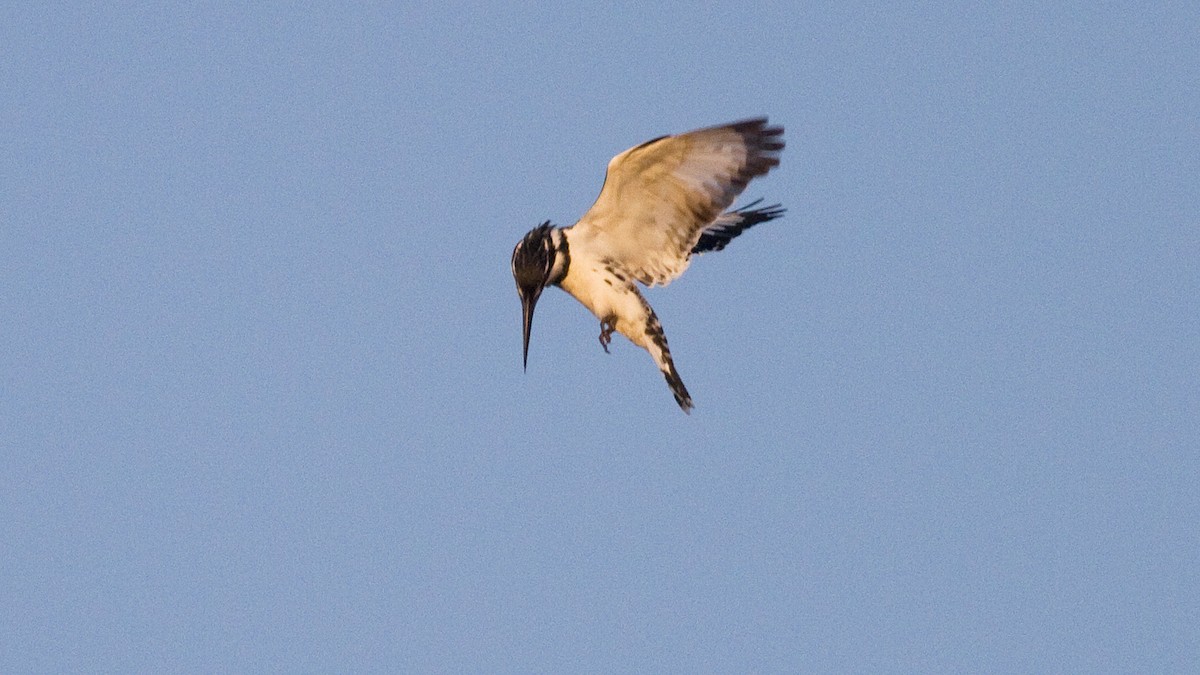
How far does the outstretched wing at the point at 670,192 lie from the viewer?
43.0 ft

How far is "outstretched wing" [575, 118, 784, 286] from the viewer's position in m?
13.1

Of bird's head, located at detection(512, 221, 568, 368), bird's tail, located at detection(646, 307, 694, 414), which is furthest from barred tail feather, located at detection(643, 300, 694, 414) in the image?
bird's head, located at detection(512, 221, 568, 368)

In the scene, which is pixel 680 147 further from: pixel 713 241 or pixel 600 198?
pixel 713 241

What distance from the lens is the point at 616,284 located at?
14.4 metres

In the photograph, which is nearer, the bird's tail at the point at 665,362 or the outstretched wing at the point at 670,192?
the outstretched wing at the point at 670,192

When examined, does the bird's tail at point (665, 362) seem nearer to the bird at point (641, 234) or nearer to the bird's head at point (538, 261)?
the bird at point (641, 234)

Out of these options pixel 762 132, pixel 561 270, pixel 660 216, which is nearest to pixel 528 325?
pixel 561 270

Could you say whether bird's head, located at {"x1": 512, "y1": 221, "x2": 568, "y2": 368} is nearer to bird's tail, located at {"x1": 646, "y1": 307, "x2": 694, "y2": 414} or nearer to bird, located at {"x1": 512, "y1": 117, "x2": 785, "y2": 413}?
bird, located at {"x1": 512, "y1": 117, "x2": 785, "y2": 413}

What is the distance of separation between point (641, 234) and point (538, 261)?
90 centimetres

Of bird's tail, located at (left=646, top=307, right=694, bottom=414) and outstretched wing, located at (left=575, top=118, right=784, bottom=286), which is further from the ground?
outstretched wing, located at (left=575, top=118, right=784, bottom=286)

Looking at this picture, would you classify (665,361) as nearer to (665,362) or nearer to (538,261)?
(665,362)

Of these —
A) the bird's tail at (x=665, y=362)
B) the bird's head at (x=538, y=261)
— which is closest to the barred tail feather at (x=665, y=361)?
the bird's tail at (x=665, y=362)

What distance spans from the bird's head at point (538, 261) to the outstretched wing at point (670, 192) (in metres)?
0.25

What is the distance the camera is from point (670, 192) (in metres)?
13.8
